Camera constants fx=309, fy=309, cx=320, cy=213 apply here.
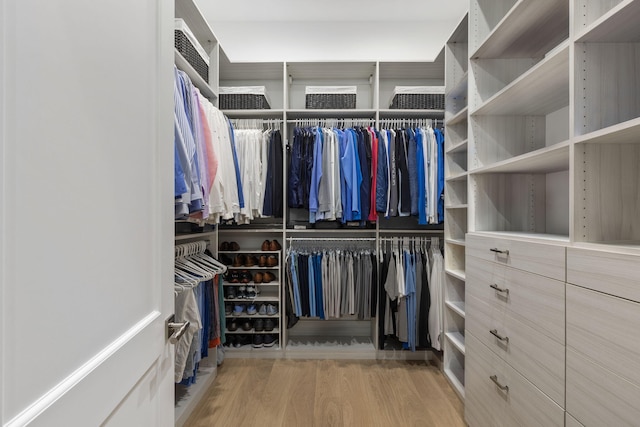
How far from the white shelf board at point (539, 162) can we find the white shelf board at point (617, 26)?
0.35 m

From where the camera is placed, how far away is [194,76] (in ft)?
6.46

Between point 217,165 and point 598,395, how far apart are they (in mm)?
1849

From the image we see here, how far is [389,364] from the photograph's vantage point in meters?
2.52

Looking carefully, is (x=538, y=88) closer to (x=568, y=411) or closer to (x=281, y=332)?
(x=568, y=411)

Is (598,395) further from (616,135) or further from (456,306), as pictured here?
(456,306)

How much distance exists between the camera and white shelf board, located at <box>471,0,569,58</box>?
138 centimetres

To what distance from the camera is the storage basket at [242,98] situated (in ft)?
8.71

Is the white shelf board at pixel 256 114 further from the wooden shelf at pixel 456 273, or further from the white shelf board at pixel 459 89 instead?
the wooden shelf at pixel 456 273

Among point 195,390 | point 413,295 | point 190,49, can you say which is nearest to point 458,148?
point 413,295

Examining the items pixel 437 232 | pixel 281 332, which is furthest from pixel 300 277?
pixel 437 232

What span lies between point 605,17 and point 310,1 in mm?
2400

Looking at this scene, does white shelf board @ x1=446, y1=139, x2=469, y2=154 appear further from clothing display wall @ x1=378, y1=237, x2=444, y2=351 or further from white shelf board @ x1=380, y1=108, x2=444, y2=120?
clothing display wall @ x1=378, y1=237, x2=444, y2=351

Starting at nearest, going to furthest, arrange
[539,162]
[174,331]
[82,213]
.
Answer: [82,213] < [174,331] < [539,162]

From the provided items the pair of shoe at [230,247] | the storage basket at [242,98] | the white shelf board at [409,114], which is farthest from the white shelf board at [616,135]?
the pair of shoe at [230,247]
